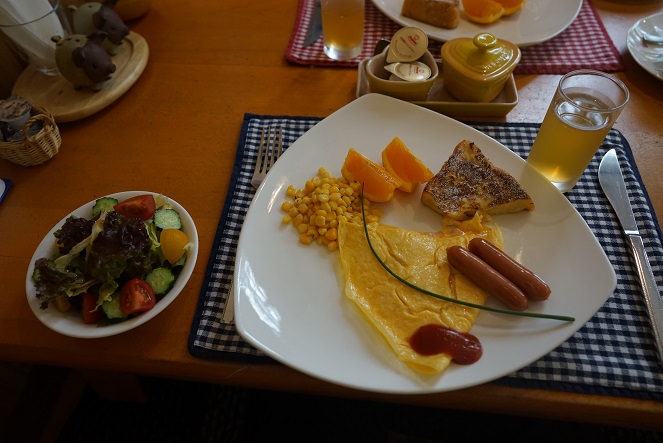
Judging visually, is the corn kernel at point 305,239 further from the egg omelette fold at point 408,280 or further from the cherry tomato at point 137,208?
the cherry tomato at point 137,208

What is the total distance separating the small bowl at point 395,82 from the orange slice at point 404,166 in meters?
0.31

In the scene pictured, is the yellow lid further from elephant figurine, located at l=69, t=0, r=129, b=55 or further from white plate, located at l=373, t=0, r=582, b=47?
elephant figurine, located at l=69, t=0, r=129, b=55

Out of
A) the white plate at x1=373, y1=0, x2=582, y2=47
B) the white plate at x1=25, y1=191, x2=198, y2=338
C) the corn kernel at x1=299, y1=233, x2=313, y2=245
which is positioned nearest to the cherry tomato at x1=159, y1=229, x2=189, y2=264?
the white plate at x1=25, y1=191, x2=198, y2=338

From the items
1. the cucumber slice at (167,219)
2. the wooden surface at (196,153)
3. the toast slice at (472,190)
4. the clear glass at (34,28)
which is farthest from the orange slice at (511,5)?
the clear glass at (34,28)

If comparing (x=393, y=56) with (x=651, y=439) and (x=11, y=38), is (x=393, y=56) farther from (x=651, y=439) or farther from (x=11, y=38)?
(x=651, y=439)

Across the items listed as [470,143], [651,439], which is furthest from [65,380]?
[651,439]

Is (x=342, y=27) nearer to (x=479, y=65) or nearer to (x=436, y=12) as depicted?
(x=436, y=12)

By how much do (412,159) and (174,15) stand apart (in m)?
1.81

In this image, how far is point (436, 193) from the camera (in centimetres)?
158

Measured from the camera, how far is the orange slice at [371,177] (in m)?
1.62

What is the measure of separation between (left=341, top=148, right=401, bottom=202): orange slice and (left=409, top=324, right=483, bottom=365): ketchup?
53 cm

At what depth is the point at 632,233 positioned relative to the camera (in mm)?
1555

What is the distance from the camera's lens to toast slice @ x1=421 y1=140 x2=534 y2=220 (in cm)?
155

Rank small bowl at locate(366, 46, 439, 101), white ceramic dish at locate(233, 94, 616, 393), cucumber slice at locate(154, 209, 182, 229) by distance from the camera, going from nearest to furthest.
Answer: white ceramic dish at locate(233, 94, 616, 393) → cucumber slice at locate(154, 209, 182, 229) → small bowl at locate(366, 46, 439, 101)
